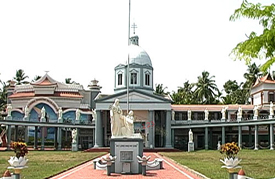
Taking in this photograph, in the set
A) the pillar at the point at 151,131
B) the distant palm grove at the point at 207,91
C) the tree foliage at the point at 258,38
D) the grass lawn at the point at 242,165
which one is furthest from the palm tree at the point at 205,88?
the tree foliage at the point at 258,38

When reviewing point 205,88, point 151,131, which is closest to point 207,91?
point 205,88

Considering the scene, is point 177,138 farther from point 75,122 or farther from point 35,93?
point 35,93

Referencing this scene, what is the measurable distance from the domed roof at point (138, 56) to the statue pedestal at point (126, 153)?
35.9 metres

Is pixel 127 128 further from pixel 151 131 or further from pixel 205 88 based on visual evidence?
pixel 205 88

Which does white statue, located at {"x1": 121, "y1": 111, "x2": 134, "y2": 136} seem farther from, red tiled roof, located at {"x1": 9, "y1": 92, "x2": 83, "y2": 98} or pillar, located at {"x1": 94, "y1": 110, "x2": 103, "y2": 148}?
red tiled roof, located at {"x1": 9, "y1": 92, "x2": 83, "y2": 98}

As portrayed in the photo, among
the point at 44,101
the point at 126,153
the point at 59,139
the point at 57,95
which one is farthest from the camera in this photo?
the point at 57,95

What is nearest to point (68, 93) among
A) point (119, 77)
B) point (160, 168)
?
point (119, 77)

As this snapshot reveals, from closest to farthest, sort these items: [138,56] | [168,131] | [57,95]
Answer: [168,131] → [138,56] → [57,95]

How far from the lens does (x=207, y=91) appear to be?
68750 millimetres

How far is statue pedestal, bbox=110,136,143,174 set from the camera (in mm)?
19984

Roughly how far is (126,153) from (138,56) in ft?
122

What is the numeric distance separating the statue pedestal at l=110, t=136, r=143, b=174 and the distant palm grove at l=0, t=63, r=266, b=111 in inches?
1881

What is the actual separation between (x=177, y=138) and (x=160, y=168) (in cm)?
3398

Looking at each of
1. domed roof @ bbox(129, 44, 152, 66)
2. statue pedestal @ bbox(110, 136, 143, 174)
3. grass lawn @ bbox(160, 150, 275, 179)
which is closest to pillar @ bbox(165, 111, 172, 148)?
domed roof @ bbox(129, 44, 152, 66)
